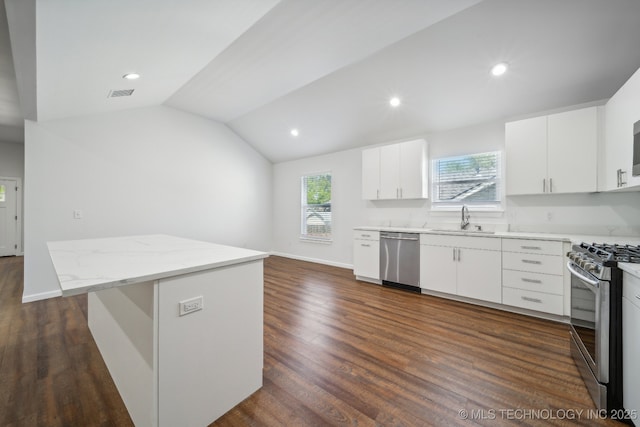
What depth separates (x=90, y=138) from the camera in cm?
385

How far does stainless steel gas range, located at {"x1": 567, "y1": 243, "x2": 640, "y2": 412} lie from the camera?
4.85ft

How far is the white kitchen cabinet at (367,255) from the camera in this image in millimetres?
4098

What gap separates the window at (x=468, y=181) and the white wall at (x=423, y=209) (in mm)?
119

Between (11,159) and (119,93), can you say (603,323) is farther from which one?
(11,159)

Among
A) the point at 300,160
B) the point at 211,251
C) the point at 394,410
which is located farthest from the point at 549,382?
the point at 300,160

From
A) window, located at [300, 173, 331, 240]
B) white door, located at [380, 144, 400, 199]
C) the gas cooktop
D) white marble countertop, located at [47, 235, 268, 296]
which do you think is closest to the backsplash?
white door, located at [380, 144, 400, 199]

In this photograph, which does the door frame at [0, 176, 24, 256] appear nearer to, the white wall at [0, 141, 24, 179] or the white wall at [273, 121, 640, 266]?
the white wall at [0, 141, 24, 179]

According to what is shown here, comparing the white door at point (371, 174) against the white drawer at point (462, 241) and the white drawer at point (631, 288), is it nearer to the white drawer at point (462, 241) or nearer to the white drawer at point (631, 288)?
the white drawer at point (462, 241)

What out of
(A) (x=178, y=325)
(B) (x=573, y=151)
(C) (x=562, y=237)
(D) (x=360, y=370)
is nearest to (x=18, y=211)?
(A) (x=178, y=325)

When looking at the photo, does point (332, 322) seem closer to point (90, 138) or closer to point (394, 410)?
point (394, 410)

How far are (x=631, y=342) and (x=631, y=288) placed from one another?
28cm

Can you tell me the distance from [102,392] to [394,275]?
3374 mm

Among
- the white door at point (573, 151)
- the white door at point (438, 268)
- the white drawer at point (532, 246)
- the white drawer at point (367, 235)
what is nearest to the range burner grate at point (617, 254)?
the white drawer at point (532, 246)

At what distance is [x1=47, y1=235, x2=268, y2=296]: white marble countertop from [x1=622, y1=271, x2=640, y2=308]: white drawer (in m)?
2.05
